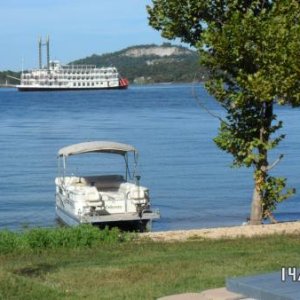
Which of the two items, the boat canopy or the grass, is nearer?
the grass

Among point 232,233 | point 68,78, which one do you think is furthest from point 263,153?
point 68,78

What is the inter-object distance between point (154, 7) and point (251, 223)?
445cm

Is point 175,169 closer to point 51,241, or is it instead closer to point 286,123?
point 51,241

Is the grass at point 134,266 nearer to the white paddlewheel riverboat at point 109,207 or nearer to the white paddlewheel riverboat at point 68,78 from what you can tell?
the white paddlewheel riverboat at point 109,207

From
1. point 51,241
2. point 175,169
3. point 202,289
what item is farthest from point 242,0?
point 175,169

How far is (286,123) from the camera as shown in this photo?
62969 mm

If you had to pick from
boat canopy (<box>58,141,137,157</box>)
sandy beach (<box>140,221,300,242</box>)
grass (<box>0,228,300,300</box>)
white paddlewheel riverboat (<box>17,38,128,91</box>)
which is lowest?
white paddlewheel riverboat (<box>17,38,128,91</box>)

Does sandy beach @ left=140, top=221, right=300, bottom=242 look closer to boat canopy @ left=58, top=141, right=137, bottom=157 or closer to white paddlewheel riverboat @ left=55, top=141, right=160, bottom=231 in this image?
white paddlewheel riverboat @ left=55, top=141, right=160, bottom=231

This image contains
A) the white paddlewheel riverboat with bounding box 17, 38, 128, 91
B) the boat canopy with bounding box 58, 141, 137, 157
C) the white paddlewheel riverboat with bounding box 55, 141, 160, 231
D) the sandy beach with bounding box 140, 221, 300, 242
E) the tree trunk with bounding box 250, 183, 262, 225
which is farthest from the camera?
the white paddlewheel riverboat with bounding box 17, 38, 128, 91

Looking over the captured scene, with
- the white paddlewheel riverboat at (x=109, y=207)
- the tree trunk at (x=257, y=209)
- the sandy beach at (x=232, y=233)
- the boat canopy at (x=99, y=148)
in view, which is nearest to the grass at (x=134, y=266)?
the sandy beach at (x=232, y=233)

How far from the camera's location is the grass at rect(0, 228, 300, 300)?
718 cm

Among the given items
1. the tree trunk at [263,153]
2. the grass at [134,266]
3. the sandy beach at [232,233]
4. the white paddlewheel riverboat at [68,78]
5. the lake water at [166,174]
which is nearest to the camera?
the grass at [134,266]

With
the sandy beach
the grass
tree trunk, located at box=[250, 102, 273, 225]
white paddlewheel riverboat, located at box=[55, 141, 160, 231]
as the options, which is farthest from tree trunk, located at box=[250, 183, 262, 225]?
white paddlewheel riverboat, located at box=[55, 141, 160, 231]

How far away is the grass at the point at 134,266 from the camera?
7.18 m
